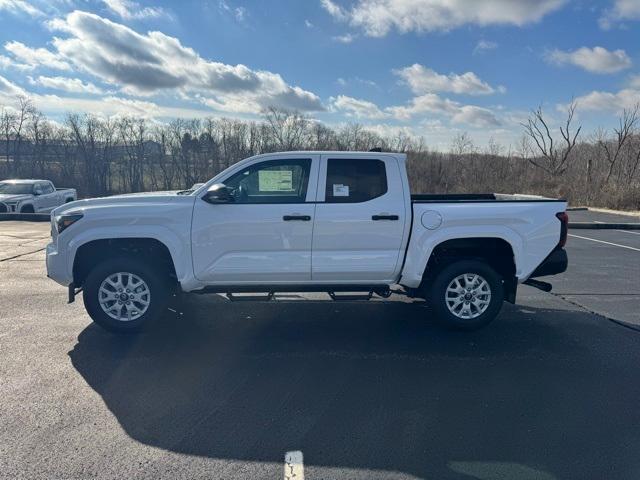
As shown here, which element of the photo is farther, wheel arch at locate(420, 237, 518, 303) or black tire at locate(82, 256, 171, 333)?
wheel arch at locate(420, 237, 518, 303)

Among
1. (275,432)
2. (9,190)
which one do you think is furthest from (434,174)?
(275,432)

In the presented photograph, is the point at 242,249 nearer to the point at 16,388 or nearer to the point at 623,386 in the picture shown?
the point at 16,388

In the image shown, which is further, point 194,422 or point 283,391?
point 283,391

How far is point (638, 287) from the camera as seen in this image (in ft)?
24.6

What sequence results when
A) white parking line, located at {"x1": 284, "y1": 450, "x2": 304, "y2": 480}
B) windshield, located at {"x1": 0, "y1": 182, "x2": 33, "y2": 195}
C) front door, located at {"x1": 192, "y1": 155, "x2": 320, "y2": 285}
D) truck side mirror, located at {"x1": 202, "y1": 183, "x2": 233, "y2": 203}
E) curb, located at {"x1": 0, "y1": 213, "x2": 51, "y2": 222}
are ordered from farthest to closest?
1. windshield, located at {"x1": 0, "y1": 182, "x2": 33, "y2": 195}
2. curb, located at {"x1": 0, "y1": 213, "x2": 51, "y2": 222}
3. front door, located at {"x1": 192, "y1": 155, "x2": 320, "y2": 285}
4. truck side mirror, located at {"x1": 202, "y1": 183, "x2": 233, "y2": 203}
5. white parking line, located at {"x1": 284, "y1": 450, "x2": 304, "y2": 480}

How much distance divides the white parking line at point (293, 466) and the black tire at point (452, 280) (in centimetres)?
273

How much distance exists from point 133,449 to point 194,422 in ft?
1.51

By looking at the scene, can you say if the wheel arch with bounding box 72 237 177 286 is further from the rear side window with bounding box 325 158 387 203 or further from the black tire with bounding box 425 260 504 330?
the black tire with bounding box 425 260 504 330

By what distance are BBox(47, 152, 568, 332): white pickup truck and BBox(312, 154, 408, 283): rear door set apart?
1 centimetres

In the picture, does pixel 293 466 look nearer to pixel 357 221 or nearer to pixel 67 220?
pixel 357 221

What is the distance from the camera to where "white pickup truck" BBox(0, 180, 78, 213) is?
671 inches

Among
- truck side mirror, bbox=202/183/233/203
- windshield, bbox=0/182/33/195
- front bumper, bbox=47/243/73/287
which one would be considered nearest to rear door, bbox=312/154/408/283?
truck side mirror, bbox=202/183/233/203

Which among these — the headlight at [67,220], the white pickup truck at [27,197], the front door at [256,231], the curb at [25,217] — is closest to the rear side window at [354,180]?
the front door at [256,231]

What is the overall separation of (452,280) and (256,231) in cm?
229
